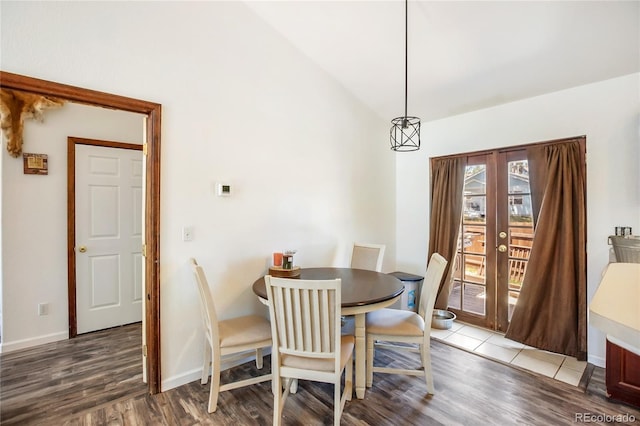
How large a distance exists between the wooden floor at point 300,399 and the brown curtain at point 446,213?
107cm

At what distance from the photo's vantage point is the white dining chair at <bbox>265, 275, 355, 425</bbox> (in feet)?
→ 5.64

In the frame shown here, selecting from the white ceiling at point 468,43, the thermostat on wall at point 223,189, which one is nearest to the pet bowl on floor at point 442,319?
the white ceiling at point 468,43

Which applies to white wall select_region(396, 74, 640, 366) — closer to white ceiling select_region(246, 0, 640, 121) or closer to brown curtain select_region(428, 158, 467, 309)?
white ceiling select_region(246, 0, 640, 121)

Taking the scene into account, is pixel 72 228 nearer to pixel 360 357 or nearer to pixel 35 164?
pixel 35 164

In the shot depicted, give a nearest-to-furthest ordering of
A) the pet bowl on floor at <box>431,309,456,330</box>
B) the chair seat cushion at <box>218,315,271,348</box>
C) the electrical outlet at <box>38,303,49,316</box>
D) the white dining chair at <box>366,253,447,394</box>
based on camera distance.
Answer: the chair seat cushion at <box>218,315,271,348</box> → the white dining chair at <box>366,253,447,394</box> → the electrical outlet at <box>38,303,49,316</box> → the pet bowl on floor at <box>431,309,456,330</box>

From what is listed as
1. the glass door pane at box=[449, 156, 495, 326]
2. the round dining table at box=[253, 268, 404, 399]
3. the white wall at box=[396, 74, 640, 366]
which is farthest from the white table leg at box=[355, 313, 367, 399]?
the white wall at box=[396, 74, 640, 366]

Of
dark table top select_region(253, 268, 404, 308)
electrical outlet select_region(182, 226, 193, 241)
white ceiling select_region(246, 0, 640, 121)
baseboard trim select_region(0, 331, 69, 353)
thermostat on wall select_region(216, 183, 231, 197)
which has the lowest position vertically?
baseboard trim select_region(0, 331, 69, 353)

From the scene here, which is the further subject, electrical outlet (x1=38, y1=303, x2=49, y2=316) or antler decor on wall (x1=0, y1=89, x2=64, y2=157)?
electrical outlet (x1=38, y1=303, x2=49, y2=316)

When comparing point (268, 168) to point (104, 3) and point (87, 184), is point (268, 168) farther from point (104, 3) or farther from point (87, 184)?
point (87, 184)

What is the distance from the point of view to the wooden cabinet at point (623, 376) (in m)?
2.05

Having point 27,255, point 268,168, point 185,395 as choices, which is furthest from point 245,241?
point 27,255

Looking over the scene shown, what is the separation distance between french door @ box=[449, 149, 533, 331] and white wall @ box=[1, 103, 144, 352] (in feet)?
14.3

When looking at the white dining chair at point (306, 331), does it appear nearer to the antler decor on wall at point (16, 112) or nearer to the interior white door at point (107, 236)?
the interior white door at point (107, 236)

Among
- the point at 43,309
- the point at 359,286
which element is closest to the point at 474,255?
the point at 359,286
